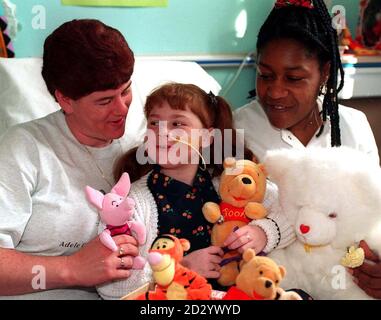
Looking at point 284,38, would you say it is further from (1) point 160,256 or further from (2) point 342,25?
(1) point 160,256

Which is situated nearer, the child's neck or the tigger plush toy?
the tigger plush toy

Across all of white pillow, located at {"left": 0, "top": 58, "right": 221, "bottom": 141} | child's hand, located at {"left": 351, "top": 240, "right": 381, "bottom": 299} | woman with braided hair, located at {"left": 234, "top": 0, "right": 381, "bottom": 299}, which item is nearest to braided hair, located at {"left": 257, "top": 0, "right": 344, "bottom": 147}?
woman with braided hair, located at {"left": 234, "top": 0, "right": 381, "bottom": 299}

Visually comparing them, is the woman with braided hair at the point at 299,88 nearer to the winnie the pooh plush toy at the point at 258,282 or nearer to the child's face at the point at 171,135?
the child's face at the point at 171,135

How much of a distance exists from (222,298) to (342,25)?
29.1 inches

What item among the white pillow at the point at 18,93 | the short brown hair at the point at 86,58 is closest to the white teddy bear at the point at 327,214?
the short brown hair at the point at 86,58

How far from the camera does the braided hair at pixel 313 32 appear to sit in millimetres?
968

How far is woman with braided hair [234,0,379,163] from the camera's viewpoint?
0.96 meters

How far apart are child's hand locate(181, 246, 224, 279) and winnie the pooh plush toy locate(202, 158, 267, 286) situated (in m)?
0.03

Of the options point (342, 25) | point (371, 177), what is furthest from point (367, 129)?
point (371, 177)

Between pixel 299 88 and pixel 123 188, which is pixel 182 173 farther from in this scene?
pixel 299 88

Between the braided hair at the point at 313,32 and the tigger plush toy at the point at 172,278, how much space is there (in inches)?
19.3

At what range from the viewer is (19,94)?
39.4 inches

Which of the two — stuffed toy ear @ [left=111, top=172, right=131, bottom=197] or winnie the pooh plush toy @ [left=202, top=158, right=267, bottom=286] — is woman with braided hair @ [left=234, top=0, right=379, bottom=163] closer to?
winnie the pooh plush toy @ [left=202, top=158, right=267, bottom=286]

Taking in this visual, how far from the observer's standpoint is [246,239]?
0.76 meters
